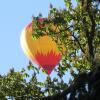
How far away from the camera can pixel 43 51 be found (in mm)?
26312

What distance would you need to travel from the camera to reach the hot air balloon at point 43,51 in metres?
25.6

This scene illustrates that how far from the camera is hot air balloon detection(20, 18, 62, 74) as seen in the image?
84.0 ft

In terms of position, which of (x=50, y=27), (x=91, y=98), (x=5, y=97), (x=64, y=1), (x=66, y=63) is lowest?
(x=91, y=98)

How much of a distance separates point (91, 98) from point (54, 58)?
2289 cm

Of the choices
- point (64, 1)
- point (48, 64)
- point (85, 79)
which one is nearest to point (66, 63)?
point (48, 64)

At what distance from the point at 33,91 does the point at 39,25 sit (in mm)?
3557

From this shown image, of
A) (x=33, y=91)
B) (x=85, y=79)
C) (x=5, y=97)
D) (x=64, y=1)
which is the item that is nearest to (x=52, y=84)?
→ (x=33, y=91)

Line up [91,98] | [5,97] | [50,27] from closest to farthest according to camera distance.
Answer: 1. [91,98]
2. [5,97]
3. [50,27]

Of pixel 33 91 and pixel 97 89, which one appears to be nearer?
pixel 97 89

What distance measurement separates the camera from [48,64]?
25500 mm

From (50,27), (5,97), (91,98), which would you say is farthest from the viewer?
(50,27)

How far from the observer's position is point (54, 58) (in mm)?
26266

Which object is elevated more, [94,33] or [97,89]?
[94,33]

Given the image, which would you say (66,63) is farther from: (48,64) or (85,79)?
(85,79)
